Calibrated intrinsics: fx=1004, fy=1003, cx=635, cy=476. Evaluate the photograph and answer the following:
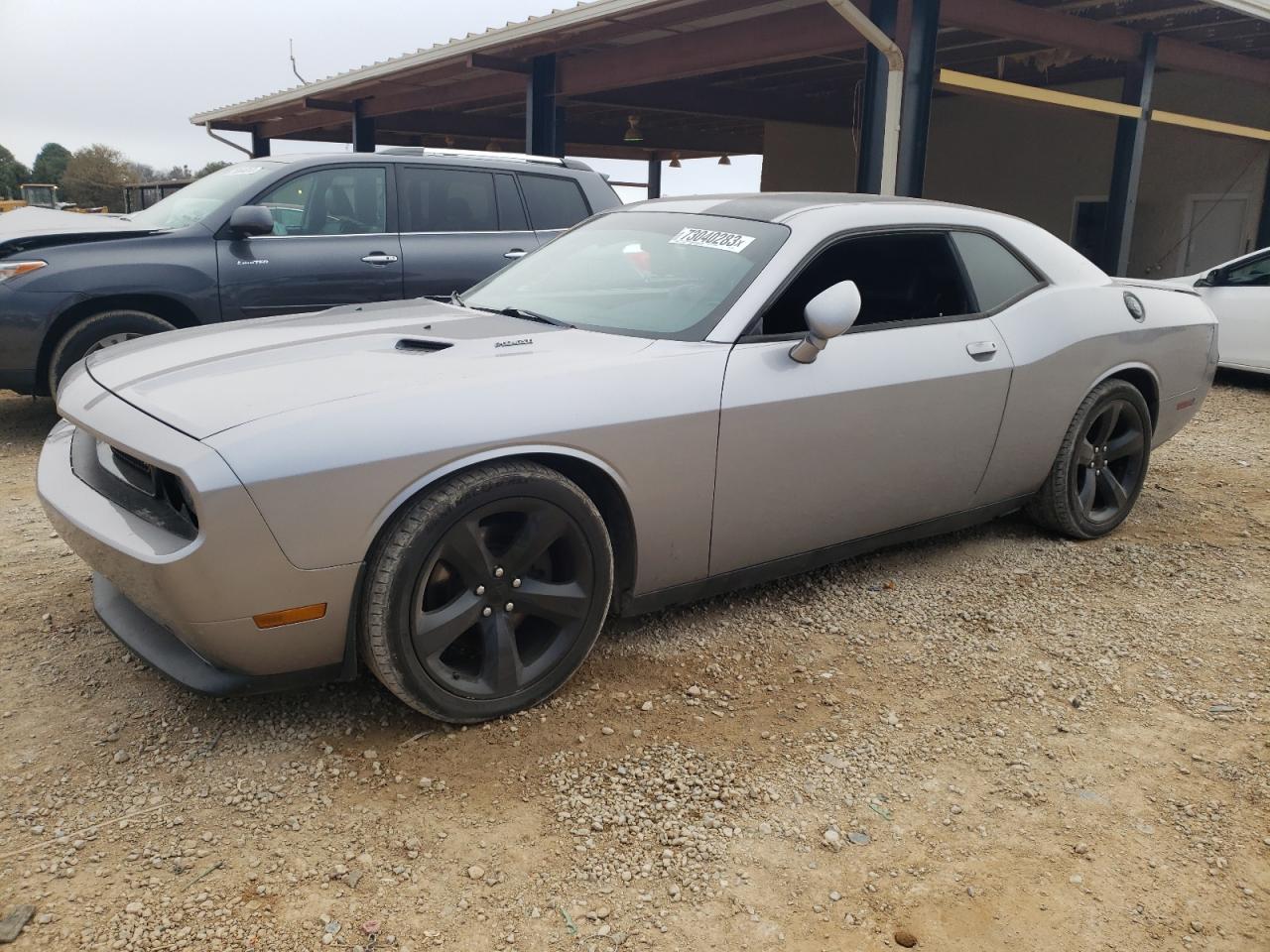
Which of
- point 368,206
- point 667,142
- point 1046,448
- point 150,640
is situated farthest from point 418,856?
point 667,142

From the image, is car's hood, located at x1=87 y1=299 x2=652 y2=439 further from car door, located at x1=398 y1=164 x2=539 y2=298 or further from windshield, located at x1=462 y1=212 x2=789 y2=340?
car door, located at x1=398 y1=164 x2=539 y2=298

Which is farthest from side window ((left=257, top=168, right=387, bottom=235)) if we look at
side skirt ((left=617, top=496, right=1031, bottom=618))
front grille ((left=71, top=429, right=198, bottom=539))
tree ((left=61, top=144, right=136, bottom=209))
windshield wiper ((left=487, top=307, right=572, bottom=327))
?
tree ((left=61, top=144, right=136, bottom=209))

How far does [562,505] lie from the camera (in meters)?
2.79

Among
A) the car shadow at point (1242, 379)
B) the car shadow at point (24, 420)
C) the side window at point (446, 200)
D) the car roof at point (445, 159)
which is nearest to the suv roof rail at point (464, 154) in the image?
the car roof at point (445, 159)

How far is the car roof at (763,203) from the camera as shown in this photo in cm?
365

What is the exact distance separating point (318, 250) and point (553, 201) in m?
1.80

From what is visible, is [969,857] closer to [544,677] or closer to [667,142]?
[544,677]

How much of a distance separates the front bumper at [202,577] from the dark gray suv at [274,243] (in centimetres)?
346

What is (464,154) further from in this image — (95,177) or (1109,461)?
(95,177)

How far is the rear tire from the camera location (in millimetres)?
5715

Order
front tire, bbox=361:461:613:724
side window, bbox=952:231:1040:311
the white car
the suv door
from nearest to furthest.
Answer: front tire, bbox=361:461:613:724
side window, bbox=952:231:1040:311
the suv door
the white car

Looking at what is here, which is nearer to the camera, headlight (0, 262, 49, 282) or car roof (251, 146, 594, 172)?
headlight (0, 262, 49, 282)

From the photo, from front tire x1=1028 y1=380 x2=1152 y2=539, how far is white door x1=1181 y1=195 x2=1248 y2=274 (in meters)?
10.6

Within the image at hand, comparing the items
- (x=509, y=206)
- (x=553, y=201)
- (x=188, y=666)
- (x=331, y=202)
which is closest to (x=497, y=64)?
(x=553, y=201)
